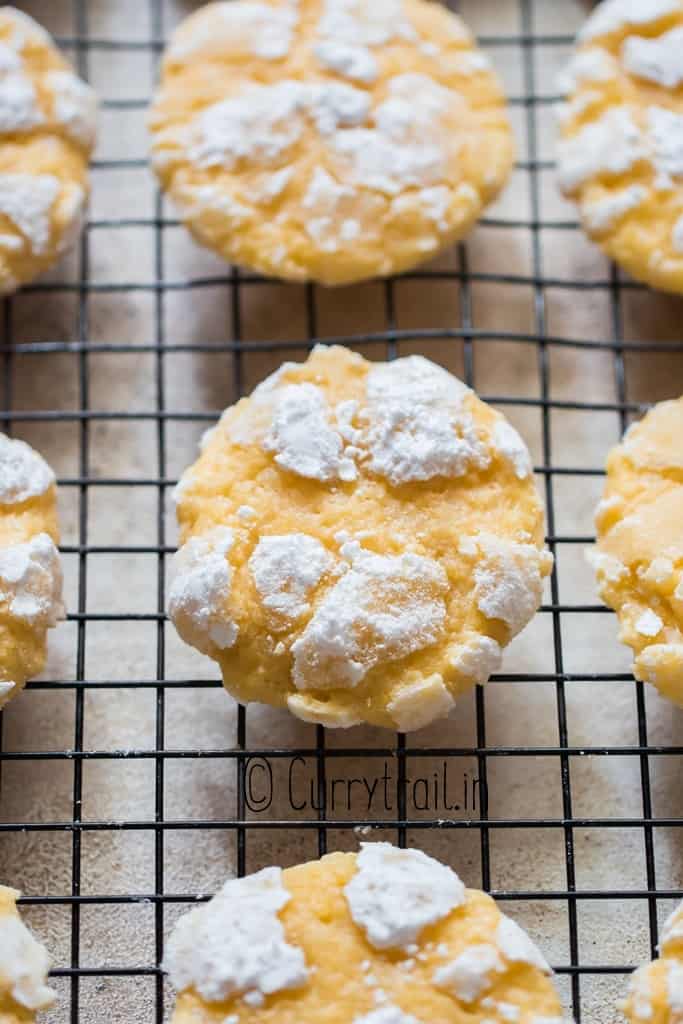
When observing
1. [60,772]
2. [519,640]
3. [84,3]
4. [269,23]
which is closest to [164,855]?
[60,772]

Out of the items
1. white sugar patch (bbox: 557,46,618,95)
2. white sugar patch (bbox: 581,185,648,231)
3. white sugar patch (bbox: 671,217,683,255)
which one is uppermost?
white sugar patch (bbox: 557,46,618,95)

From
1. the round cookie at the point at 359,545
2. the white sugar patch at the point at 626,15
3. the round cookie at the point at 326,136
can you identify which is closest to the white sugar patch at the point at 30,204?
the round cookie at the point at 326,136

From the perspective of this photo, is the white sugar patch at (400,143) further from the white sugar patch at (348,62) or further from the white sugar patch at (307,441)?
the white sugar patch at (307,441)

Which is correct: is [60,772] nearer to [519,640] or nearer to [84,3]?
[519,640]

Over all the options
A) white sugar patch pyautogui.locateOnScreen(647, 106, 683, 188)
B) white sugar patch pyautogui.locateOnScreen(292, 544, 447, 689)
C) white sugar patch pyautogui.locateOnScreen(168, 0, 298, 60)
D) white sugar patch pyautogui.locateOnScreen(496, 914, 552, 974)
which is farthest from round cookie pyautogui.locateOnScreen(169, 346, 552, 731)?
white sugar patch pyautogui.locateOnScreen(168, 0, 298, 60)

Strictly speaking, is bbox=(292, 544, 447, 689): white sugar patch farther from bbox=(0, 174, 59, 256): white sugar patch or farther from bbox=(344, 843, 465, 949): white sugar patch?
bbox=(0, 174, 59, 256): white sugar patch

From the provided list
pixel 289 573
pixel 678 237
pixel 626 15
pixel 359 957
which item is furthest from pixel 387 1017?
pixel 626 15
